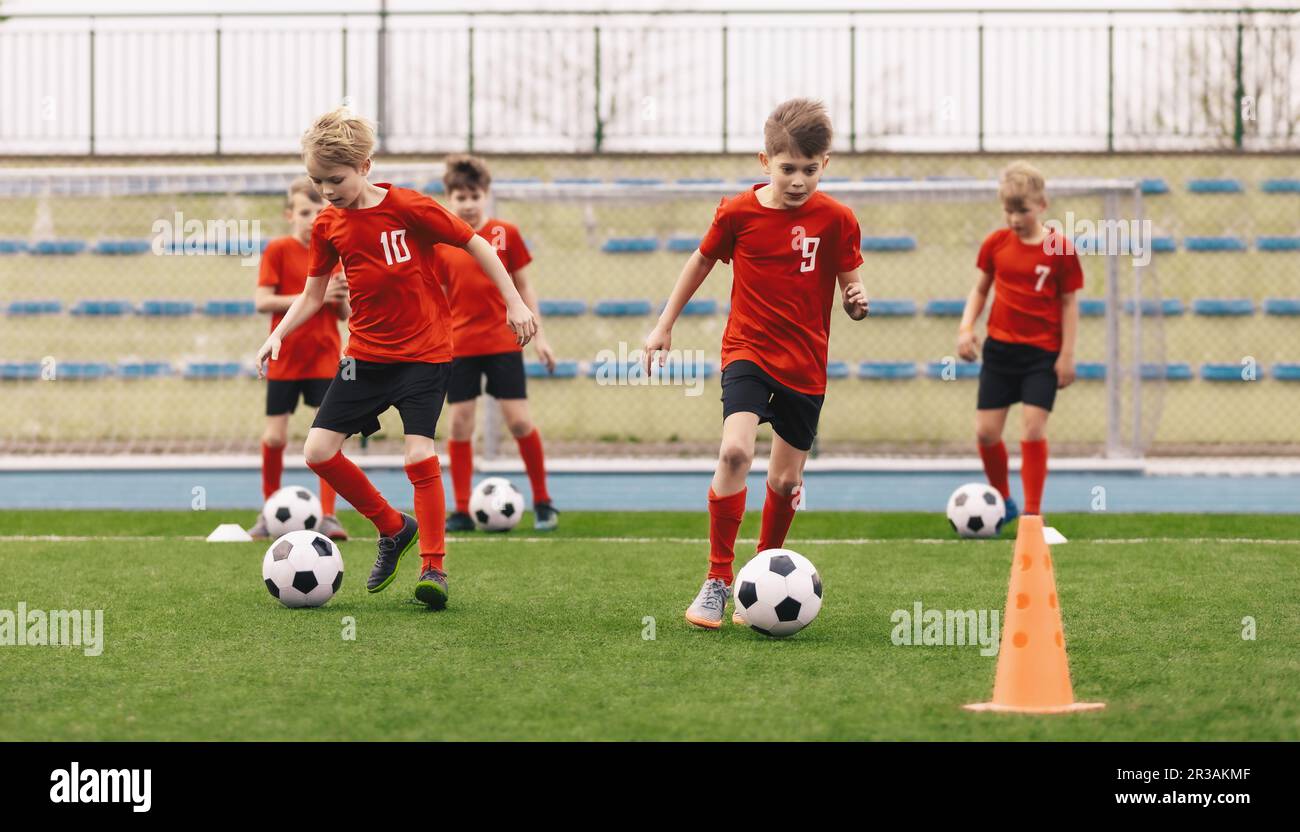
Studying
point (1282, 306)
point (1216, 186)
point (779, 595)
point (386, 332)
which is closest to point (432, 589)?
point (386, 332)

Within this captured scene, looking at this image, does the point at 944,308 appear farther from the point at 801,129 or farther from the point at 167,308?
the point at 801,129

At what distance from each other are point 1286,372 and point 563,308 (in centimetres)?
759

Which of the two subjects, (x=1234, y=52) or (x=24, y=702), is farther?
(x=1234, y=52)

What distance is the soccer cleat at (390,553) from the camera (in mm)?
5605

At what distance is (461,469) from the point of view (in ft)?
27.3

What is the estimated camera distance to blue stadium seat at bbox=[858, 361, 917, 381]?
15695 millimetres

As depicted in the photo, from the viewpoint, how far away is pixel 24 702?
12.2 ft

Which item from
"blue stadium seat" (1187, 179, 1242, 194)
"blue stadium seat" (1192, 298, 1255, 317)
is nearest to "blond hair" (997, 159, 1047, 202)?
"blue stadium seat" (1192, 298, 1255, 317)

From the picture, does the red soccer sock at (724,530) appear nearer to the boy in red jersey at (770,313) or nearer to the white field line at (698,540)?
the boy in red jersey at (770,313)

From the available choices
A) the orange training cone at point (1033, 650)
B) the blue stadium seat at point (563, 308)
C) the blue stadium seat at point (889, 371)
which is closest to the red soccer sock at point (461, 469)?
the orange training cone at point (1033, 650)

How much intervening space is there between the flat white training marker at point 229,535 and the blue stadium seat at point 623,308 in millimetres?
8406

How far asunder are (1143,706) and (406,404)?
9.58 ft
